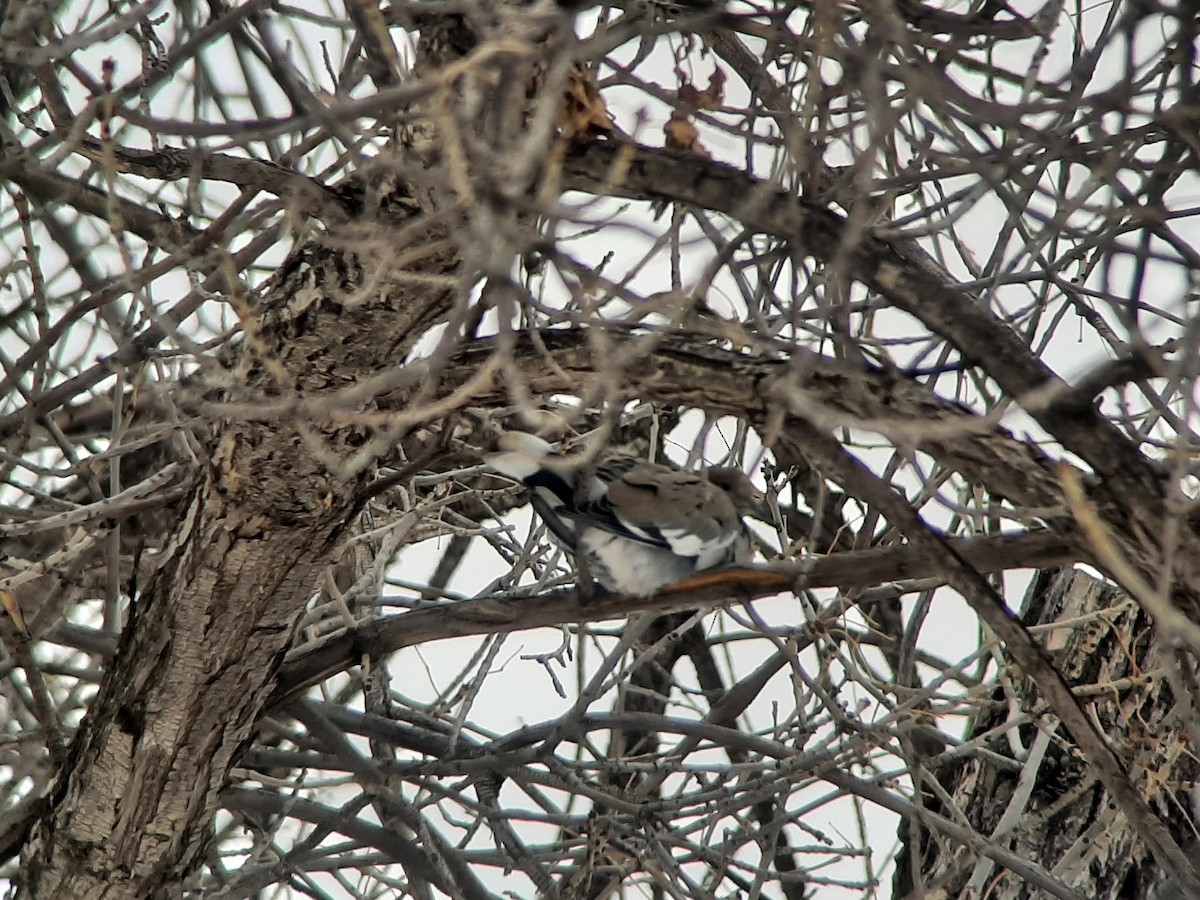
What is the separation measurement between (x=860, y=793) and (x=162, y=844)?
161 cm

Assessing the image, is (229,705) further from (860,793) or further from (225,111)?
(225,111)

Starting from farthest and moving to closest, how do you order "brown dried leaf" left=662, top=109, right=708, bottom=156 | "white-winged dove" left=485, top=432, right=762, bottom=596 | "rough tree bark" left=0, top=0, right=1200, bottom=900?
"white-winged dove" left=485, top=432, right=762, bottom=596 < "brown dried leaf" left=662, top=109, right=708, bottom=156 < "rough tree bark" left=0, top=0, right=1200, bottom=900

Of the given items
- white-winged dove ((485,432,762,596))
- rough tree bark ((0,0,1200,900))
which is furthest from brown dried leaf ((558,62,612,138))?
white-winged dove ((485,432,762,596))

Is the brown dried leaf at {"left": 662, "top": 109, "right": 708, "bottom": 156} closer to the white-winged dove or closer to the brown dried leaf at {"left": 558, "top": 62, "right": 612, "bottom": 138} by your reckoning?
the brown dried leaf at {"left": 558, "top": 62, "right": 612, "bottom": 138}

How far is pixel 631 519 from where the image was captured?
312cm

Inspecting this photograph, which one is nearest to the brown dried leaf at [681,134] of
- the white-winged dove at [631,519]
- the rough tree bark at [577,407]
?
the rough tree bark at [577,407]

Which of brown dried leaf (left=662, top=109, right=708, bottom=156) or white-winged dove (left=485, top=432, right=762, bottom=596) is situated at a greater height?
brown dried leaf (left=662, top=109, right=708, bottom=156)

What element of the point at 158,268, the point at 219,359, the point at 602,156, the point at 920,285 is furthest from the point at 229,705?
the point at 920,285

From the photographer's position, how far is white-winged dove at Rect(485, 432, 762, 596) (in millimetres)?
2992

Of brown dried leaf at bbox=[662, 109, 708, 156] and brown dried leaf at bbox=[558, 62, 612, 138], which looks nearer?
brown dried leaf at bbox=[558, 62, 612, 138]

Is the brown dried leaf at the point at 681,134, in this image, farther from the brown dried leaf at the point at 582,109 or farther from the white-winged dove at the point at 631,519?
the white-winged dove at the point at 631,519

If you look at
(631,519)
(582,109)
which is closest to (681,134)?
(582,109)

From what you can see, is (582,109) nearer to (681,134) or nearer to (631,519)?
(681,134)

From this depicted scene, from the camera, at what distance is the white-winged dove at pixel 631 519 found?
2.99m
